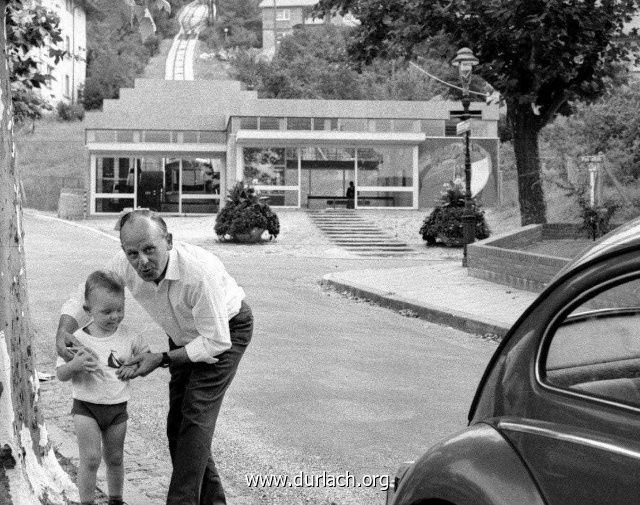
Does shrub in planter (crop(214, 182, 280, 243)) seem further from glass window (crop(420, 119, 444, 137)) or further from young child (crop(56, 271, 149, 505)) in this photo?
young child (crop(56, 271, 149, 505))

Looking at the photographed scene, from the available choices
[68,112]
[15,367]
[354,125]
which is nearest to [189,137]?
[354,125]

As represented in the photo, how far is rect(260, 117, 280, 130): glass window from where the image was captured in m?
47.1

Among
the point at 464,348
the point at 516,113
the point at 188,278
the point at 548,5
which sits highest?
the point at 548,5

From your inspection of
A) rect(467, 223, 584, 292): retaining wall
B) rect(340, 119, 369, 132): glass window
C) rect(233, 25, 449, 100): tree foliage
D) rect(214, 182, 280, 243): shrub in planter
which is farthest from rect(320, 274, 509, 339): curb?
rect(233, 25, 449, 100): tree foliage

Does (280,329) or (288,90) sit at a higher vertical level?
(288,90)

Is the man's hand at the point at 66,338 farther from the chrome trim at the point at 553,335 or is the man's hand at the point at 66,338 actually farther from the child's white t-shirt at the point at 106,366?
the chrome trim at the point at 553,335

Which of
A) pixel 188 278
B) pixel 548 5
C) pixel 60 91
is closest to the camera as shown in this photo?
pixel 188 278

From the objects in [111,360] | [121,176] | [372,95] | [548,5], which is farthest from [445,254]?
[372,95]

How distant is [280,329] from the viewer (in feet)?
42.5

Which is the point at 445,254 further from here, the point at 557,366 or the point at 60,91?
the point at 60,91

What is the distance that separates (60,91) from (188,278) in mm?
98265

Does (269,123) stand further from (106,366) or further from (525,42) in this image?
(106,366)

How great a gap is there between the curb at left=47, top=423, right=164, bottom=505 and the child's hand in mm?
1108

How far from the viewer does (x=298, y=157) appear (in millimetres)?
47250
